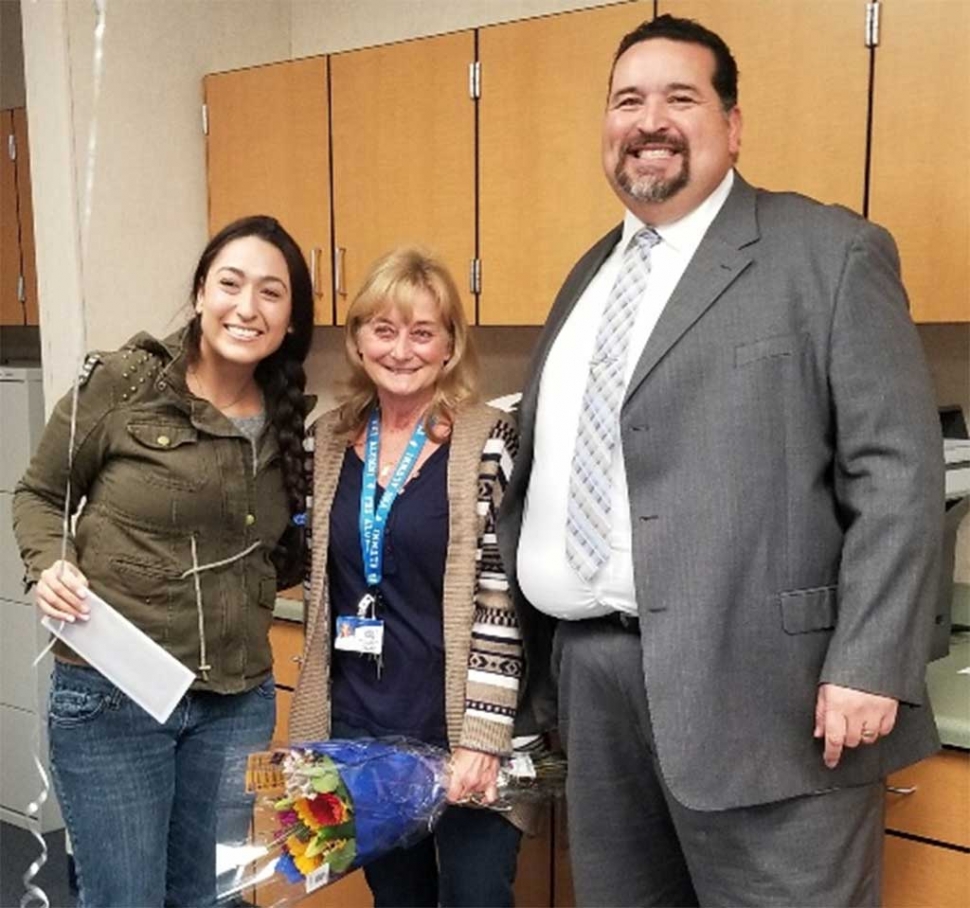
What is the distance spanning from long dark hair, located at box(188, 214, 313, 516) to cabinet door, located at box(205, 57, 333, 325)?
946mm


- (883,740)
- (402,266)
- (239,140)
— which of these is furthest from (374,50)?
(883,740)

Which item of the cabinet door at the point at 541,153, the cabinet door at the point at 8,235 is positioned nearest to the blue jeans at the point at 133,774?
the cabinet door at the point at 541,153

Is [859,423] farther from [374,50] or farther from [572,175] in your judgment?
[374,50]

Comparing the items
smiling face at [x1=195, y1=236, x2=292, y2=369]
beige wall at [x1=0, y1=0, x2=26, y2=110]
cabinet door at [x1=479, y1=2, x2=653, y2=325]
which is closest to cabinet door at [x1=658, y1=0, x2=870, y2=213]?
cabinet door at [x1=479, y1=2, x2=653, y2=325]

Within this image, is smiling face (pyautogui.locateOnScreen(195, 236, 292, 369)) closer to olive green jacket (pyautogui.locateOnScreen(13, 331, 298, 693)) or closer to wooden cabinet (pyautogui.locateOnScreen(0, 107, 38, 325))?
olive green jacket (pyautogui.locateOnScreen(13, 331, 298, 693))

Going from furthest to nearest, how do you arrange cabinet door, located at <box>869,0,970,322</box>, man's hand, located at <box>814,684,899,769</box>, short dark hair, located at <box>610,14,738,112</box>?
cabinet door, located at <box>869,0,970,322</box> < short dark hair, located at <box>610,14,738,112</box> < man's hand, located at <box>814,684,899,769</box>

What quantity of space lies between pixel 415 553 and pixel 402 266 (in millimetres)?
453

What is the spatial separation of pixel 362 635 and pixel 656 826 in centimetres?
54

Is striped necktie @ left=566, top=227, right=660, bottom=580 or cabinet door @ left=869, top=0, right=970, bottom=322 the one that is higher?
cabinet door @ left=869, top=0, right=970, bottom=322

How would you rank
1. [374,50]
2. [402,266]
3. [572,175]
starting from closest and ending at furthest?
1. [402,266]
2. [572,175]
3. [374,50]

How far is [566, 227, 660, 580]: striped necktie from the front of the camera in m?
1.55

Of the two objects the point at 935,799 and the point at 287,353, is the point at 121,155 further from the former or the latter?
the point at 935,799

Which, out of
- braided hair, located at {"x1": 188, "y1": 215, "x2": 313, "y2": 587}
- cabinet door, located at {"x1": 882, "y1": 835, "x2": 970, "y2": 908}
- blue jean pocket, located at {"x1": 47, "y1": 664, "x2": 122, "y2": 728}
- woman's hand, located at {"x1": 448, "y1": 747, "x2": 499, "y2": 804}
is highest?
braided hair, located at {"x1": 188, "y1": 215, "x2": 313, "y2": 587}

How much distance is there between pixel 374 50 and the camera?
2561 mm
